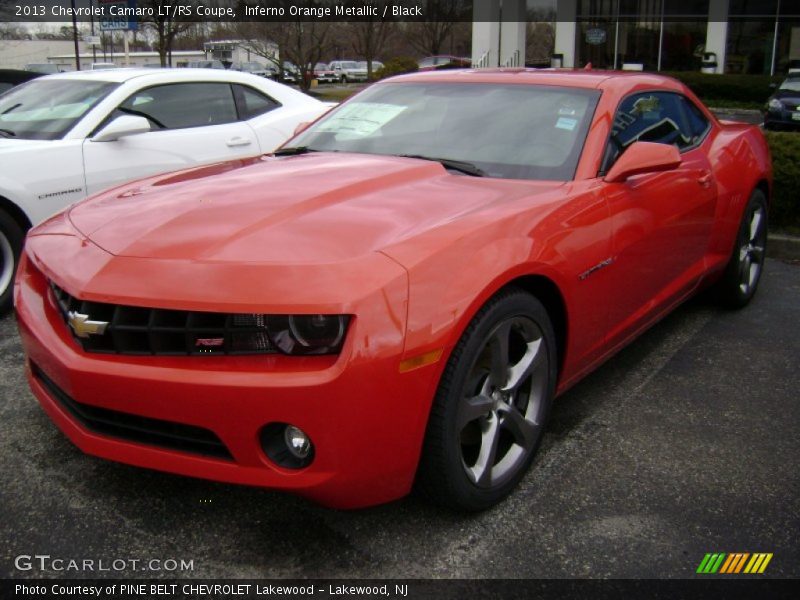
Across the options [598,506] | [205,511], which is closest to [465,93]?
[598,506]

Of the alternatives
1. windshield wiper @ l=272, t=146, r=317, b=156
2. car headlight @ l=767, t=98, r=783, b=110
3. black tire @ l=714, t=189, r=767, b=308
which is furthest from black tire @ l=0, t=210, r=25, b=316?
car headlight @ l=767, t=98, r=783, b=110

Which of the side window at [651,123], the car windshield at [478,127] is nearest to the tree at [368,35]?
the side window at [651,123]

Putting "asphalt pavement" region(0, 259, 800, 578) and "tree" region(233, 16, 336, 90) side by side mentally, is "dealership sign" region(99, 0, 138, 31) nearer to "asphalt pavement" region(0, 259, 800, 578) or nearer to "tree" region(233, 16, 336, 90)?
"tree" region(233, 16, 336, 90)

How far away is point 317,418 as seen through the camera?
203 centimetres

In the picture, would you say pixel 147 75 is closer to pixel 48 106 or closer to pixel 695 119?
pixel 48 106

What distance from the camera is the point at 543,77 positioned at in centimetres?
362

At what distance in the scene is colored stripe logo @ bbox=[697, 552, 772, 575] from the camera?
2311 millimetres

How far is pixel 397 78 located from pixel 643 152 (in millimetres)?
1504

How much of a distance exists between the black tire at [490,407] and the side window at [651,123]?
96 cm

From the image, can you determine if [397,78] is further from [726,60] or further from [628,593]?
[726,60]

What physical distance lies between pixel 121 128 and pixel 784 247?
508 centimetres

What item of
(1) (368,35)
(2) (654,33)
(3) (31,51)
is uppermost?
(3) (31,51)

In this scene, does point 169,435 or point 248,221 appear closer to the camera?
point 169,435

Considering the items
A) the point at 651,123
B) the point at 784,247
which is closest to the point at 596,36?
the point at 784,247
